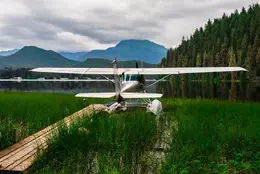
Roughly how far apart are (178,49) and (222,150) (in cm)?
11074

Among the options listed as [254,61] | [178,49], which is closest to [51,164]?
[254,61]

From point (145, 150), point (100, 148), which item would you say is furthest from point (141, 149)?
point (100, 148)

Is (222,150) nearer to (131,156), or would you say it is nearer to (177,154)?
(177,154)

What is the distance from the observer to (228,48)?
75.1 meters

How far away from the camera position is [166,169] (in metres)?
3.99

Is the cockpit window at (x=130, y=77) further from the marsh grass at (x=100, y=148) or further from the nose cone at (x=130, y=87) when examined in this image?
the marsh grass at (x=100, y=148)

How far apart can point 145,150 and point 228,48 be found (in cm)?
7641

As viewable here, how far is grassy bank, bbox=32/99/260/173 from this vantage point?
405 centimetres

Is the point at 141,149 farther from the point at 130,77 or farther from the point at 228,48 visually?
the point at 228,48

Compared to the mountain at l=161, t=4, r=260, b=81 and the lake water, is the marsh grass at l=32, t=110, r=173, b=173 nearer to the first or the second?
the lake water

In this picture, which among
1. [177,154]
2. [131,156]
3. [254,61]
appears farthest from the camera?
[254,61]

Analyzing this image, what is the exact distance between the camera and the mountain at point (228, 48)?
57.6 metres

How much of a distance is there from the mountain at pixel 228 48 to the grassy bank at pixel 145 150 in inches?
2166

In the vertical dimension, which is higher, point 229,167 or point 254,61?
point 254,61
